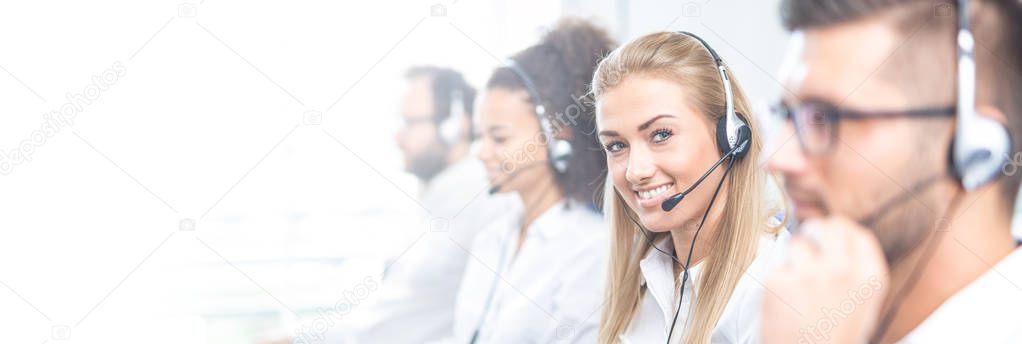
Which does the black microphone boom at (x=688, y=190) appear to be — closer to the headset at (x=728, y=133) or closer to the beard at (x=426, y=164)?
the headset at (x=728, y=133)

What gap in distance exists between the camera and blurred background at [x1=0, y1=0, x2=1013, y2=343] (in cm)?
154

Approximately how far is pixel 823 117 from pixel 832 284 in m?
0.17

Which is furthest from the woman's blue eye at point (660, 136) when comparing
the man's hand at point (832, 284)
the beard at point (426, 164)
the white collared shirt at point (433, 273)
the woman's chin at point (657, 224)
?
the beard at point (426, 164)

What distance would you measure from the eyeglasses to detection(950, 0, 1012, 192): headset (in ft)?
0.07

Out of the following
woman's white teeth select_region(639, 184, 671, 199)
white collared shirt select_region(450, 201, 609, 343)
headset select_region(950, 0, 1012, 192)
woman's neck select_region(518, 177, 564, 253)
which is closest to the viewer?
headset select_region(950, 0, 1012, 192)

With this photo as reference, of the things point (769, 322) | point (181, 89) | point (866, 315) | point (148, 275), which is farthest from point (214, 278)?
point (866, 315)

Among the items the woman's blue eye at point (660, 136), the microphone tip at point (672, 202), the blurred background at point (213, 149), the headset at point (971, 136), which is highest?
the blurred background at point (213, 149)

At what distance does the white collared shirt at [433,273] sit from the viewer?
1.58 m

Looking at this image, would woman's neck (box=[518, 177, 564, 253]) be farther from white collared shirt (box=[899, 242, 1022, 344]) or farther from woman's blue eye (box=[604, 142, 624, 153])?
white collared shirt (box=[899, 242, 1022, 344])

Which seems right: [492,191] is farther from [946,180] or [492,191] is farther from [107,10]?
[946,180]

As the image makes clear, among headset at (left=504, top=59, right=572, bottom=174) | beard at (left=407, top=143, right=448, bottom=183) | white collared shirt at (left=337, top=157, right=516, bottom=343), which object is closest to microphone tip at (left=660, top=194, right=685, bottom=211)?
headset at (left=504, top=59, right=572, bottom=174)

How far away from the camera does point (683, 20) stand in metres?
1.40

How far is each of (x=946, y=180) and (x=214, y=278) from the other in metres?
1.49

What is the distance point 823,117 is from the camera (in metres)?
0.69
